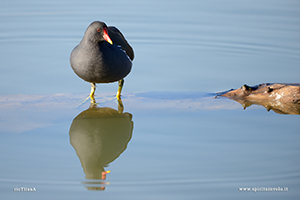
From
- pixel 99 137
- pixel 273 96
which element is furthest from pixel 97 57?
pixel 273 96

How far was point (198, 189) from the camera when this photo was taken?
12.0 feet

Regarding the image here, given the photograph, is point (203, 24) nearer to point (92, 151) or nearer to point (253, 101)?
point (253, 101)

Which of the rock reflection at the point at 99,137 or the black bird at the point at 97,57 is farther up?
the black bird at the point at 97,57

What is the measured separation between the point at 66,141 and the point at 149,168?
3.50 feet

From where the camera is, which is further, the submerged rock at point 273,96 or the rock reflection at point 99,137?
the submerged rock at point 273,96

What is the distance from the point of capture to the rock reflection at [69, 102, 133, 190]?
404cm

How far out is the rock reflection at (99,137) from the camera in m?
4.04

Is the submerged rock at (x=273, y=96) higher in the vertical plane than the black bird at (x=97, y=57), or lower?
lower

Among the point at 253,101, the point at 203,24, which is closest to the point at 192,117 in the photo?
the point at 253,101

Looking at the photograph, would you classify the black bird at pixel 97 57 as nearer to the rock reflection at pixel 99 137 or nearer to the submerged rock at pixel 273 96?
the rock reflection at pixel 99 137

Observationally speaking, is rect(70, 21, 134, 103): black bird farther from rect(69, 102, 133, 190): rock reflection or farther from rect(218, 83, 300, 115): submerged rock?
rect(218, 83, 300, 115): submerged rock

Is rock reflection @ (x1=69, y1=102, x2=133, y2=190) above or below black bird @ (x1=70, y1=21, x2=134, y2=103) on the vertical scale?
below

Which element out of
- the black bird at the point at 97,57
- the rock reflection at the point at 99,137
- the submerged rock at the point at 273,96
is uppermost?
the black bird at the point at 97,57

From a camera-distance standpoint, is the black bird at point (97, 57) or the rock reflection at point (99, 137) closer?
the rock reflection at point (99, 137)
